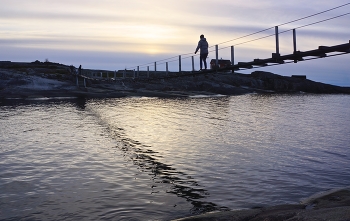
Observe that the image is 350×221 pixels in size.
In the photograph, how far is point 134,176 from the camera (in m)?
10.7

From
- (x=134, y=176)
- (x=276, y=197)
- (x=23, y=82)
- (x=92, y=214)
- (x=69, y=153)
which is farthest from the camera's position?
(x=23, y=82)

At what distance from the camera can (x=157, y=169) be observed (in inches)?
459

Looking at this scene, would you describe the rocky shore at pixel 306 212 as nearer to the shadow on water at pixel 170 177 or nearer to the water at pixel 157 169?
the water at pixel 157 169

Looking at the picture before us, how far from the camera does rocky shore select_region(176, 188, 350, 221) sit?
552 centimetres

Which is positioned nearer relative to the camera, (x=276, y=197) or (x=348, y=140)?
(x=276, y=197)

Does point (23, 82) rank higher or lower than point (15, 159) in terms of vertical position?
higher

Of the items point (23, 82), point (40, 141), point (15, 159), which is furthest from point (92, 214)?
point (23, 82)

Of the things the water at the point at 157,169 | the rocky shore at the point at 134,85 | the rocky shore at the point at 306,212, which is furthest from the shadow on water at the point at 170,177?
the rocky shore at the point at 134,85

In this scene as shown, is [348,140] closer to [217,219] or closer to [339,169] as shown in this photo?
[339,169]

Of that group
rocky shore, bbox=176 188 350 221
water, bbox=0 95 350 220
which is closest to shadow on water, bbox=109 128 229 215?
water, bbox=0 95 350 220

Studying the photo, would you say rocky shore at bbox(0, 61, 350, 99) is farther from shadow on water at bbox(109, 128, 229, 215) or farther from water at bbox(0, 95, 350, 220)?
shadow on water at bbox(109, 128, 229, 215)

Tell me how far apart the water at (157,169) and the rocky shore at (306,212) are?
785 millimetres

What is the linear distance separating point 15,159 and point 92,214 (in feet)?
20.5

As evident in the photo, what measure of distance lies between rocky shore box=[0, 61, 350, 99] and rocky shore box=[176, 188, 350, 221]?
896 inches
